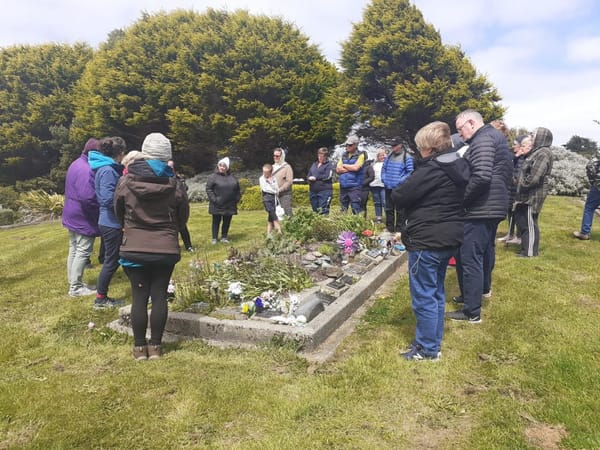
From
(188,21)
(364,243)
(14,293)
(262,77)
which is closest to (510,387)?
(364,243)

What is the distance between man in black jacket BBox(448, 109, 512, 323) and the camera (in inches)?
143

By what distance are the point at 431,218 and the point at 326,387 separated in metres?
1.44

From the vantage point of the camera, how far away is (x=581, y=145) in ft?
67.7

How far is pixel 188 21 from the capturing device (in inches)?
830

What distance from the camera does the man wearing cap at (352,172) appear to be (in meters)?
7.93

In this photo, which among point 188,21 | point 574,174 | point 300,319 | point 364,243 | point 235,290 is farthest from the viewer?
point 188,21

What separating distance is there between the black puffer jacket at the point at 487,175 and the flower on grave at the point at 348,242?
2383 millimetres

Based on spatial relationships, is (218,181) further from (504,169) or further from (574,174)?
(574,174)

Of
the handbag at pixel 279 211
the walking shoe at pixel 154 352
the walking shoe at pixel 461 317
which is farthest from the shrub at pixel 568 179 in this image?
the walking shoe at pixel 154 352

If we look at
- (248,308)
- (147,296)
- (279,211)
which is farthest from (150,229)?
(279,211)

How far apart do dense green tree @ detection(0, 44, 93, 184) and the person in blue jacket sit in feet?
68.4

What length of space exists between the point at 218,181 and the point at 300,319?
4784mm

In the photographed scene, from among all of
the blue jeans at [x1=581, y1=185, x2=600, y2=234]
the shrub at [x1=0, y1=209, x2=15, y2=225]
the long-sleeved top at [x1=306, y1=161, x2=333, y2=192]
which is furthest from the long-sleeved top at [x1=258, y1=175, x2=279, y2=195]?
the shrub at [x1=0, y1=209, x2=15, y2=225]

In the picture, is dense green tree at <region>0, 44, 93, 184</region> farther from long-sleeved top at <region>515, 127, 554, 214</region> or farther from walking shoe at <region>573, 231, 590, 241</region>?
walking shoe at <region>573, 231, 590, 241</region>
